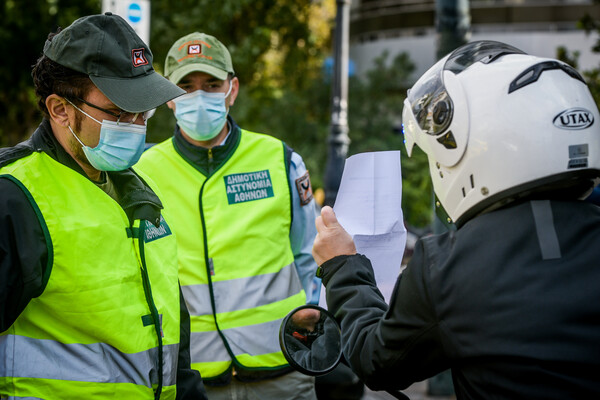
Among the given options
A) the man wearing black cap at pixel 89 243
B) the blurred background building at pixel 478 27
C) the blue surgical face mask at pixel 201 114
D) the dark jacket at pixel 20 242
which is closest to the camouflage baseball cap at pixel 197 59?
the blue surgical face mask at pixel 201 114

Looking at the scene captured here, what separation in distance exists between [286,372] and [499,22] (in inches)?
772

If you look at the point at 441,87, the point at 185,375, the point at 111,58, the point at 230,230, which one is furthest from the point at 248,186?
the point at 441,87

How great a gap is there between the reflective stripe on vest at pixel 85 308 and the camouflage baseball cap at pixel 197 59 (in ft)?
4.52

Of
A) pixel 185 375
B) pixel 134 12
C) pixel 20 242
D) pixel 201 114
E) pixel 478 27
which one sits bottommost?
pixel 185 375

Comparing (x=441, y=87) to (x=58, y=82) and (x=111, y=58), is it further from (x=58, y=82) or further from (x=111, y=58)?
(x=58, y=82)

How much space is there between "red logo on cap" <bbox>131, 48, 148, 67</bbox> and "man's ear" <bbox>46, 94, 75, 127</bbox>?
0.88ft

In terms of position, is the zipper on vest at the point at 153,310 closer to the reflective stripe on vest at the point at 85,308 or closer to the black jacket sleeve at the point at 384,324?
the reflective stripe on vest at the point at 85,308

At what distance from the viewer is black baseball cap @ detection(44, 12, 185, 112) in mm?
2189

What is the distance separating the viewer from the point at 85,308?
6.70 feet

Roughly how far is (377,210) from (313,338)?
1.50 ft

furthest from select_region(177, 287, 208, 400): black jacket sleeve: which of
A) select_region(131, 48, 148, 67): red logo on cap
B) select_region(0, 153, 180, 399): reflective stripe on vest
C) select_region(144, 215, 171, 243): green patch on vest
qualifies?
select_region(131, 48, 148, 67): red logo on cap

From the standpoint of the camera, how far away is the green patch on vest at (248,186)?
3.32 metres

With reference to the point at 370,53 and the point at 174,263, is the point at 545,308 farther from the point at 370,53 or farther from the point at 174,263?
the point at 370,53

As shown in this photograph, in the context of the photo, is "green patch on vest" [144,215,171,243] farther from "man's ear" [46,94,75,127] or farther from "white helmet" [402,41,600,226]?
"white helmet" [402,41,600,226]
